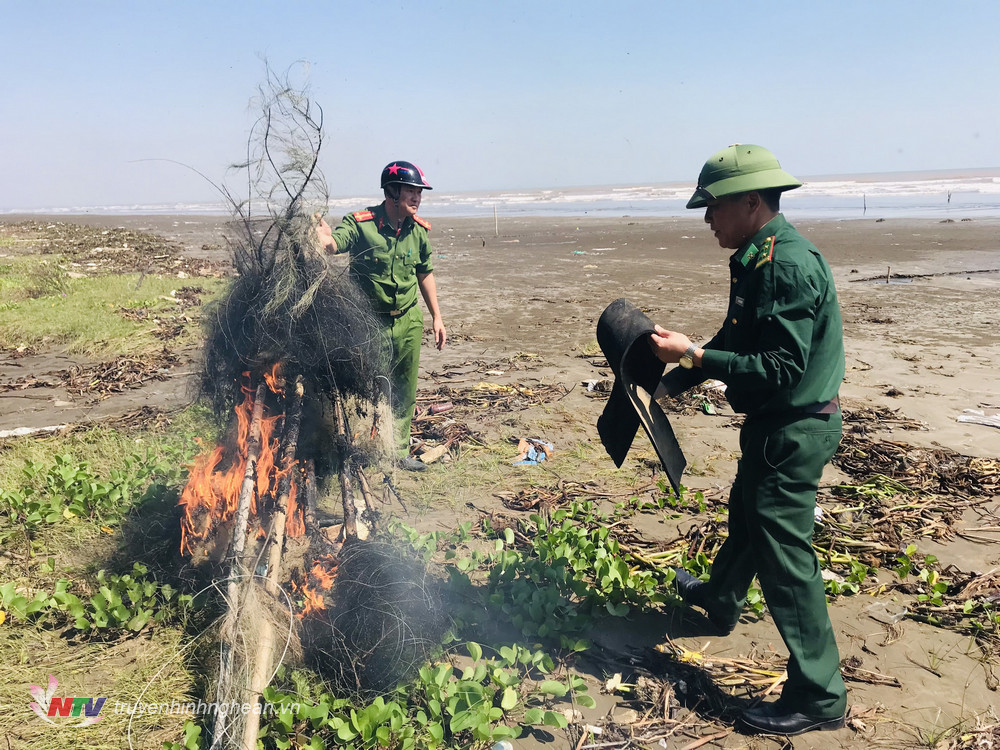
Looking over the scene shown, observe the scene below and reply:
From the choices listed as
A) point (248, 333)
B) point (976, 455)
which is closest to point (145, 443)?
point (248, 333)

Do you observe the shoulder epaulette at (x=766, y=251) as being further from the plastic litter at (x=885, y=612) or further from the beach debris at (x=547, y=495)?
the beach debris at (x=547, y=495)

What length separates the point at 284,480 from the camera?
337 centimetres

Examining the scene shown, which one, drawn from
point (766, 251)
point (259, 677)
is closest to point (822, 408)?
point (766, 251)

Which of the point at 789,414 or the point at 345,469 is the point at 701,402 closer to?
the point at 789,414

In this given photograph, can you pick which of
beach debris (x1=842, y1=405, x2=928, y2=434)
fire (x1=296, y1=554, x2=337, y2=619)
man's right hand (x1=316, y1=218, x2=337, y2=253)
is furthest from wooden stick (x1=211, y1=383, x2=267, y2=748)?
beach debris (x1=842, y1=405, x2=928, y2=434)

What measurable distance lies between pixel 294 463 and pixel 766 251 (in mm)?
2711

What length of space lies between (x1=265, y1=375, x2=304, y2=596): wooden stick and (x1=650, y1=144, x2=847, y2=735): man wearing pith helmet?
6.70 ft

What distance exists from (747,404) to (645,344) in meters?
0.58

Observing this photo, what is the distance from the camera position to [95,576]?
3.81 meters

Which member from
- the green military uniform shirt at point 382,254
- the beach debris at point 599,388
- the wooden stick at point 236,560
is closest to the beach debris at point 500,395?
the beach debris at point 599,388

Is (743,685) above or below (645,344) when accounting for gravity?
below

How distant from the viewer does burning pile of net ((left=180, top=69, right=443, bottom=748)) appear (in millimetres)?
3053

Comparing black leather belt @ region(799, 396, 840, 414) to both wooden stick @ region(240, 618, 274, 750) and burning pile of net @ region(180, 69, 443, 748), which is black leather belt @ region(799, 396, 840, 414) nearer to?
burning pile of net @ region(180, 69, 443, 748)

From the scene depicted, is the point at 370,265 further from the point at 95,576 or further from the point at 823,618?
the point at 823,618
